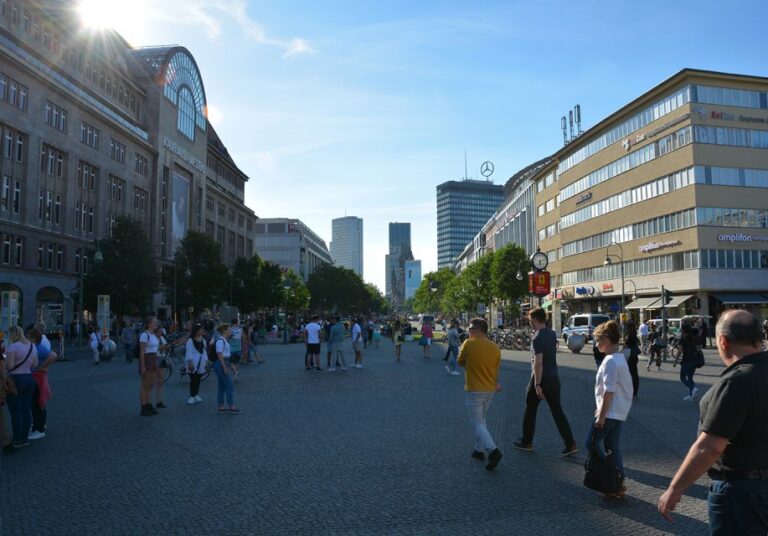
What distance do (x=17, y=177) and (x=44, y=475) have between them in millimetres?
44381

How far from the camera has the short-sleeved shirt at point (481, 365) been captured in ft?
25.8

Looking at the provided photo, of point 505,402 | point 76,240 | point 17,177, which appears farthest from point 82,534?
point 76,240

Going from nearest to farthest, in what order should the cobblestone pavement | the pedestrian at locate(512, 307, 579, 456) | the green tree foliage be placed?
the cobblestone pavement < the pedestrian at locate(512, 307, 579, 456) < the green tree foliage

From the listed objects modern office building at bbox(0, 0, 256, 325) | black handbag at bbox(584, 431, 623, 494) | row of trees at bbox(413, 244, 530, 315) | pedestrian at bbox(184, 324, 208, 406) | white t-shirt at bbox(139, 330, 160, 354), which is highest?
modern office building at bbox(0, 0, 256, 325)

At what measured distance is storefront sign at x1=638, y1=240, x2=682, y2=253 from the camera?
53906 mm

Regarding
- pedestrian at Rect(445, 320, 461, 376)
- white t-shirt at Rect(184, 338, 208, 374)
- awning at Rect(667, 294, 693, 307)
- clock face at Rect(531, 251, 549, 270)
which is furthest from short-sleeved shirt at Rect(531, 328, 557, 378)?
awning at Rect(667, 294, 693, 307)

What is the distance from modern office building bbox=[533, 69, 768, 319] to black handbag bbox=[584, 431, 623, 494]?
44408 mm

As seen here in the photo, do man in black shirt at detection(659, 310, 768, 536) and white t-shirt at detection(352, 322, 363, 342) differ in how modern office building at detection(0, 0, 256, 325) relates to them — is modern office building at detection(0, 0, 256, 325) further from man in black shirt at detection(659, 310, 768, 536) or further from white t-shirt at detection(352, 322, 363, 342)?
man in black shirt at detection(659, 310, 768, 536)

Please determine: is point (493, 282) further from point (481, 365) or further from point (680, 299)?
point (481, 365)

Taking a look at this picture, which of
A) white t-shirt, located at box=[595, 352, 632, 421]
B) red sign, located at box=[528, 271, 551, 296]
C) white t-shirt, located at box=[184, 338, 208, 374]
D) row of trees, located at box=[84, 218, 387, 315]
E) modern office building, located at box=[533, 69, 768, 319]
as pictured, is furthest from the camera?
modern office building, located at box=[533, 69, 768, 319]

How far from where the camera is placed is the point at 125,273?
46.4m

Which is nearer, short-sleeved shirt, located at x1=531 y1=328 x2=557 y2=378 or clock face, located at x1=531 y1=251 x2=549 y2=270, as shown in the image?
short-sleeved shirt, located at x1=531 y1=328 x2=557 y2=378

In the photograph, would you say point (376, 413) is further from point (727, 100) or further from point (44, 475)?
point (727, 100)

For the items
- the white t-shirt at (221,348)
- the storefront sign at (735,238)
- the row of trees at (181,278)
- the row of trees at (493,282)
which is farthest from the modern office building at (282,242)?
the white t-shirt at (221,348)
